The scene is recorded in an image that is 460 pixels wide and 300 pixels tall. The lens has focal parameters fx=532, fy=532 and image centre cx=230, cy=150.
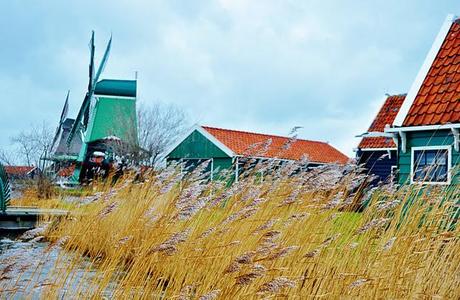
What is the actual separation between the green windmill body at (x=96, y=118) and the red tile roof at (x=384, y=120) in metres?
14.8

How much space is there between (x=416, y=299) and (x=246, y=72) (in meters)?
15.6

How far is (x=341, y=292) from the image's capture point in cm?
295

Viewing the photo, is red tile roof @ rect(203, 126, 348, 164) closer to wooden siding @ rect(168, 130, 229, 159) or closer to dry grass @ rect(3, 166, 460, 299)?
wooden siding @ rect(168, 130, 229, 159)

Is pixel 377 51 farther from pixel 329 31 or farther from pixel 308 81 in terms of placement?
pixel 308 81

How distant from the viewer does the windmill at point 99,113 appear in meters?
29.8

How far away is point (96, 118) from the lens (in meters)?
32.7

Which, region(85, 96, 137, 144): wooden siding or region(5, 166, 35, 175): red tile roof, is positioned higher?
region(85, 96, 137, 144): wooden siding

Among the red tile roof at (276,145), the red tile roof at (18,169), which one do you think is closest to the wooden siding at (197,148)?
the red tile roof at (276,145)

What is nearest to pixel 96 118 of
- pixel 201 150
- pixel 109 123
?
pixel 109 123

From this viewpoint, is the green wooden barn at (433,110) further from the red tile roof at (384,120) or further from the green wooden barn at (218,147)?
the green wooden barn at (218,147)

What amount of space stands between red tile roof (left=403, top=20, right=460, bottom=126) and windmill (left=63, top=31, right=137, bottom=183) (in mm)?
20846

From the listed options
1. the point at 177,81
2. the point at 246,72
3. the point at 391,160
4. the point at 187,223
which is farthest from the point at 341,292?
the point at 177,81

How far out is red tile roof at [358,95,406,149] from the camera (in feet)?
52.7

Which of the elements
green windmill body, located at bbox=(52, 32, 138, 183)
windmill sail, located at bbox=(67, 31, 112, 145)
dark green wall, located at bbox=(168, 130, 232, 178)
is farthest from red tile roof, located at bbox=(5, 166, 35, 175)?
windmill sail, located at bbox=(67, 31, 112, 145)
